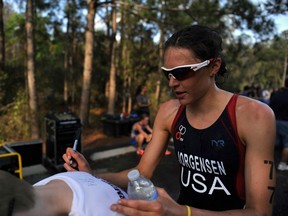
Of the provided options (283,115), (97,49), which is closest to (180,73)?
(283,115)

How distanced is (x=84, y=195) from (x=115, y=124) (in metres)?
8.51

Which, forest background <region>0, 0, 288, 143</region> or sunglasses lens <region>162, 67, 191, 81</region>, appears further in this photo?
forest background <region>0, 0, 288, 143</region>

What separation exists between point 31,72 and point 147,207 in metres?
6.92

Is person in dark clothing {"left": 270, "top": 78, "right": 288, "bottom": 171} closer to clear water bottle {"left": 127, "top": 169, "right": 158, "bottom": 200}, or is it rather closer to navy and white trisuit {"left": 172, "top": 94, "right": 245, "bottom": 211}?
navy and white trisuit {"left": 172, "top": 94, "right": 245, "bottom": 211}

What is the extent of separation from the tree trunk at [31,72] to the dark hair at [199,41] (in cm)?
632

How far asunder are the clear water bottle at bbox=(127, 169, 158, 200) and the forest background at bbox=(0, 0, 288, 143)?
97 cm

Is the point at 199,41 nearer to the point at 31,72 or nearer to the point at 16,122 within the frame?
the point at 31,72

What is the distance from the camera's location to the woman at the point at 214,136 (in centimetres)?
149

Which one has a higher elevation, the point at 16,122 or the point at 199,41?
the point at 199,41

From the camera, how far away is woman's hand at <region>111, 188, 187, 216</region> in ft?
3.78

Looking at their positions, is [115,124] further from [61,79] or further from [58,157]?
[61,79]

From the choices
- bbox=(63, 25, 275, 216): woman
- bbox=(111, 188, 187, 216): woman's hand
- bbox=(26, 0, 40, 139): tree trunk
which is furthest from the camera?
bbox=(26, 0, 40, 139): tree trunk

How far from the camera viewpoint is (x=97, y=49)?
1706 cm

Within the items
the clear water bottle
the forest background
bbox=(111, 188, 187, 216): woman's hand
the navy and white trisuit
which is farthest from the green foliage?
bbox=(111, 188, 187, 216): woman's hand
